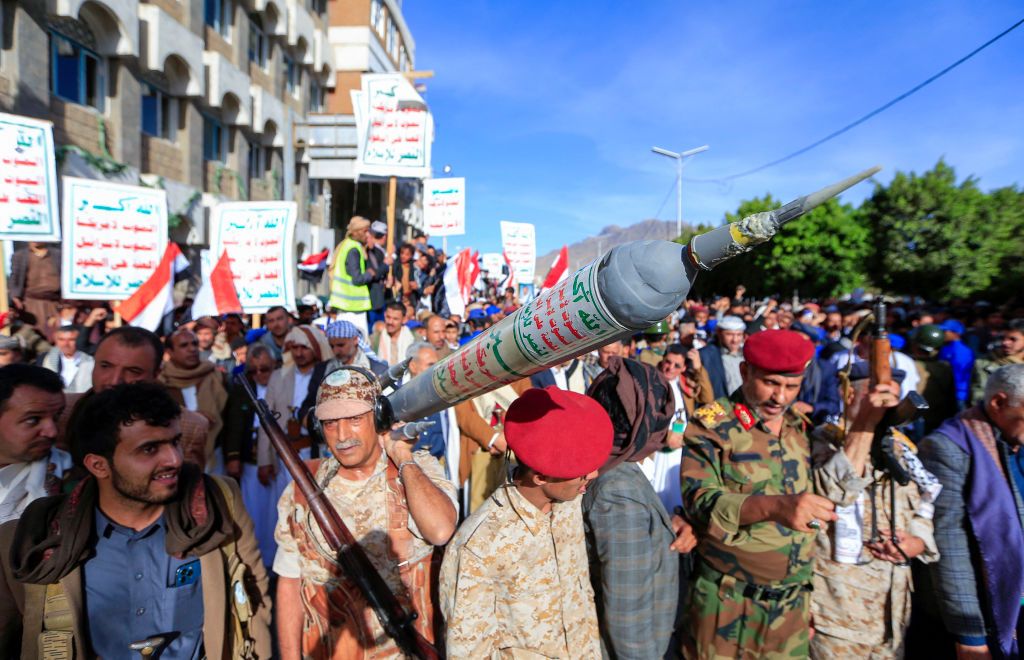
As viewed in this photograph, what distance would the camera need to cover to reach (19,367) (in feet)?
8.07

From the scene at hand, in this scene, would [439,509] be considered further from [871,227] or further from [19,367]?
[871,227]

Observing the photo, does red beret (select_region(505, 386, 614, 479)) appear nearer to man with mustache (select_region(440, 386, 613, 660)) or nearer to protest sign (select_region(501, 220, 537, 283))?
man with mustache (select_region(440, 386, 613, 660))

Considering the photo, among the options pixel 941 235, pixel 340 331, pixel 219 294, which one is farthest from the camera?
pixel 941 235

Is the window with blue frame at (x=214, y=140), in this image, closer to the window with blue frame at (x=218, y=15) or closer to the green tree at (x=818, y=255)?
the window with blue frame at (x=218, y=15)

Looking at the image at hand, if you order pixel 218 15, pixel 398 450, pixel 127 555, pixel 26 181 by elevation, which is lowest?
pixel 127 555

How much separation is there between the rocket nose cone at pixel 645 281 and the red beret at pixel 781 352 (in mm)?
1515

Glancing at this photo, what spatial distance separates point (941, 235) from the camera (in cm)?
2286

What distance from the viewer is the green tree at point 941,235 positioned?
22.2 m

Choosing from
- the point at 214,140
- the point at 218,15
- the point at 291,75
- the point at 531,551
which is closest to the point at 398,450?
the point at 531,551

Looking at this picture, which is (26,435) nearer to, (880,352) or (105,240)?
(880,352)

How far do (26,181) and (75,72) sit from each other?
788cm

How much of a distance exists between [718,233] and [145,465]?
2102 millimetres

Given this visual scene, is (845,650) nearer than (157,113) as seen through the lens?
Yes

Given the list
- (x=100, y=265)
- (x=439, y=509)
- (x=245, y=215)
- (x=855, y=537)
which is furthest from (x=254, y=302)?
(x=855, y=537)
